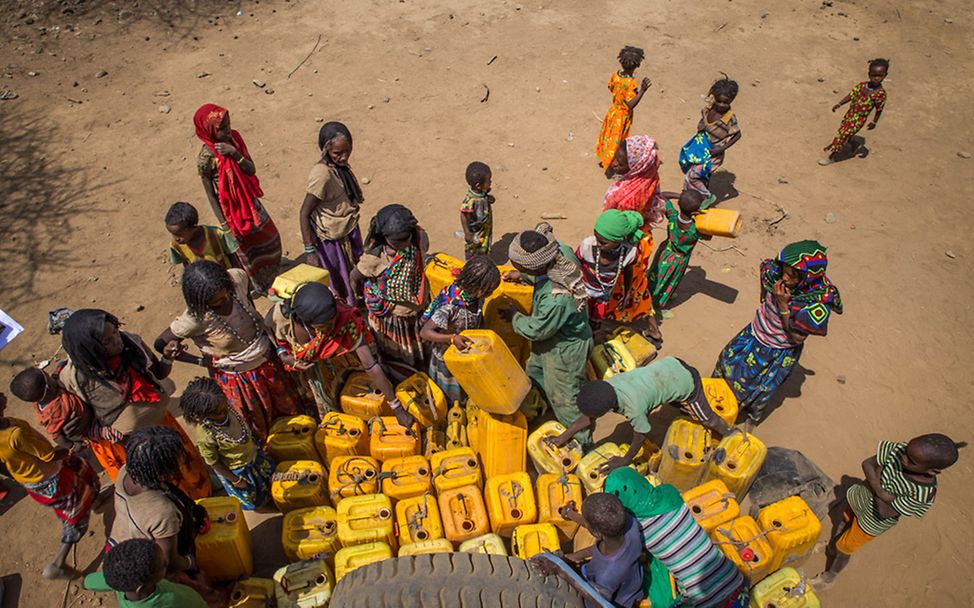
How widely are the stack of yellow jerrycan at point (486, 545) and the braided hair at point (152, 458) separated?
5.64 feet

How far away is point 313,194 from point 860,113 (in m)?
7.75

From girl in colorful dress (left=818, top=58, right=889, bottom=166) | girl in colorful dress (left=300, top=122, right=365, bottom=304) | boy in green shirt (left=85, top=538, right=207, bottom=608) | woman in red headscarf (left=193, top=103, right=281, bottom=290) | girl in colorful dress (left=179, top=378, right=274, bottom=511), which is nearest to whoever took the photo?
boy in green shirt (left=85, top=538, right=207, bottom=608)

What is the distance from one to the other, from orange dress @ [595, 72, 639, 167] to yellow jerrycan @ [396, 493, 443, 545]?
215 inches

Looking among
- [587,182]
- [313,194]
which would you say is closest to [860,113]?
[587,182]

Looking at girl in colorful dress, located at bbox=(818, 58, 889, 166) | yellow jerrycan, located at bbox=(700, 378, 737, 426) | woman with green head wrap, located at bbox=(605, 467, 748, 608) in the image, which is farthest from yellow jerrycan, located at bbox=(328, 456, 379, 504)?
girl in colorful dress, located at bbox=(818, 58, 889, 166)

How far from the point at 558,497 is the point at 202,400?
2.32m

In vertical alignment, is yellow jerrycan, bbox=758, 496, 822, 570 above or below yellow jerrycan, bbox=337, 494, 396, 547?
below

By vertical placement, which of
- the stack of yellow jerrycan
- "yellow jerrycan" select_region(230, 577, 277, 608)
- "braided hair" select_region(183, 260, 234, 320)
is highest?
"braided hair" select_region(183, 260, 234, 320)

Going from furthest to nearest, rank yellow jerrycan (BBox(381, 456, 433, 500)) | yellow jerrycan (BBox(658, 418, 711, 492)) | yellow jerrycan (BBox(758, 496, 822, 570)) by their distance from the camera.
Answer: yellow jerrycan (BBox(658, 418, 711, 492)) → yellow jerrycan (BBox(381, 456, 433, 500)) → yellow jerrycan (BBox(758, 496, 822, 570))

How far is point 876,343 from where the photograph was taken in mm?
5660

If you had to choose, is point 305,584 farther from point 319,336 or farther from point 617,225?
point 617,225

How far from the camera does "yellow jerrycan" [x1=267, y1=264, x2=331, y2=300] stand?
4324 mm

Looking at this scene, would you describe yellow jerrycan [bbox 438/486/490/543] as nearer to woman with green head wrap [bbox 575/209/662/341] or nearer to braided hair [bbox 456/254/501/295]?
braided hair [bbox 456/254/501/295]

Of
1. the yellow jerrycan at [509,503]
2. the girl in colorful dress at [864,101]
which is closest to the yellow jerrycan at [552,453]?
the yellow jerrycan at [509,503]
